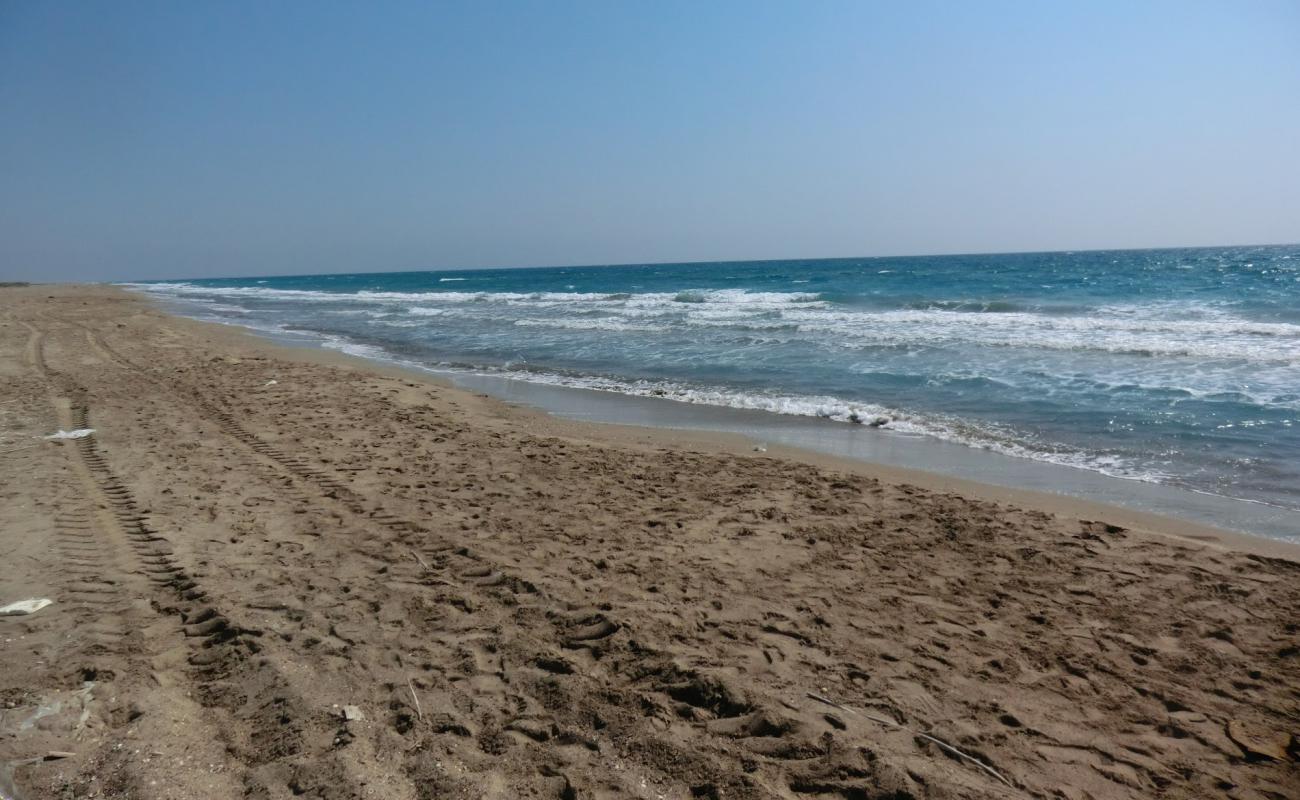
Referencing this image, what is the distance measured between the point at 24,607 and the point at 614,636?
3.18 metres

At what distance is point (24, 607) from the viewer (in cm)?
373

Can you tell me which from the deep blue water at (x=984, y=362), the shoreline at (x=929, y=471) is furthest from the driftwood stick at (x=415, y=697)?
the deep blue water at (x=984, y=362)

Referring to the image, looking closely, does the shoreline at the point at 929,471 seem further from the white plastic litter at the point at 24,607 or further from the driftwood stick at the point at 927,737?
the white plastic litter at the point at 24,607

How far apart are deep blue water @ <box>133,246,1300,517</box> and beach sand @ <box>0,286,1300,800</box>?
8.59ft

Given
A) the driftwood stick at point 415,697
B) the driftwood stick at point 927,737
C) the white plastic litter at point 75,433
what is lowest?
the driftwood stick at point 927,737

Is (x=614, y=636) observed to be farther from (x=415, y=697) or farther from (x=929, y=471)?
(x=929, y=471)

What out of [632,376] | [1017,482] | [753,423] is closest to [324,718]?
[1017,482]

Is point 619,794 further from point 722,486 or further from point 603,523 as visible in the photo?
point 722,486

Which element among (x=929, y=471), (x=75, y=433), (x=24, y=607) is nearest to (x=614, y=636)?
(x=24, y=607)

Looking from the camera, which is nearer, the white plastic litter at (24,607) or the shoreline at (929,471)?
the white plastic litter at (24,607)

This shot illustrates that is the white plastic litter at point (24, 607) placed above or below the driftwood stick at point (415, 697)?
above

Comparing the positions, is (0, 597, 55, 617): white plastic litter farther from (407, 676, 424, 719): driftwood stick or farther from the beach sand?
(407, 676, 424, 719): driftwood stick

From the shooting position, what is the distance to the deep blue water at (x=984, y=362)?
7934 millimetres

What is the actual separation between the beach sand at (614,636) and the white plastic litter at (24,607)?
15 centimetres
